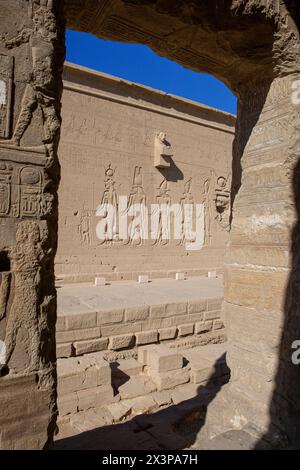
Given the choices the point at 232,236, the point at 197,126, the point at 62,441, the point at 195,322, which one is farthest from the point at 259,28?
the point at 197,126

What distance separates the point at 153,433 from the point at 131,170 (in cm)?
844

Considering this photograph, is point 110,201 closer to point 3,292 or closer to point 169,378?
point 169,378

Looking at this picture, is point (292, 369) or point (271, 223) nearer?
point (292, 369)

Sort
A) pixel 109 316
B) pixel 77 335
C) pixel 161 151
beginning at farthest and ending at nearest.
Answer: pixel 161 151 → pixel 109 316 → pixel 77 335

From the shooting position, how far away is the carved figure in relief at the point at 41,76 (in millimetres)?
1686

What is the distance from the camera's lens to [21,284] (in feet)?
5.48

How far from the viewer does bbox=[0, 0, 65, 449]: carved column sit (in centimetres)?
163

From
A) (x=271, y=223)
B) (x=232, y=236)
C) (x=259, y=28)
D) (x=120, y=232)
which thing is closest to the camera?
(x=259, y=28)

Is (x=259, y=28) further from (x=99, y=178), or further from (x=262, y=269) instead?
(x=99, y=178)

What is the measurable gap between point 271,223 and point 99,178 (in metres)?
7.90

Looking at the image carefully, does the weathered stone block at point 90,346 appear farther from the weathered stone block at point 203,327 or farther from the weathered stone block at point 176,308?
the weathered stone block at point 203,327

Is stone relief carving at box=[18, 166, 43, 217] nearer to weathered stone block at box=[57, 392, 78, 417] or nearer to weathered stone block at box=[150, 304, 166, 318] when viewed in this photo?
weathered stone block at box=[57, 392, 78, 417]

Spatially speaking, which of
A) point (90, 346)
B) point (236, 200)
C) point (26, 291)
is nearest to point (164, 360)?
point (90, 346)

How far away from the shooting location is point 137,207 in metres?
10.7
